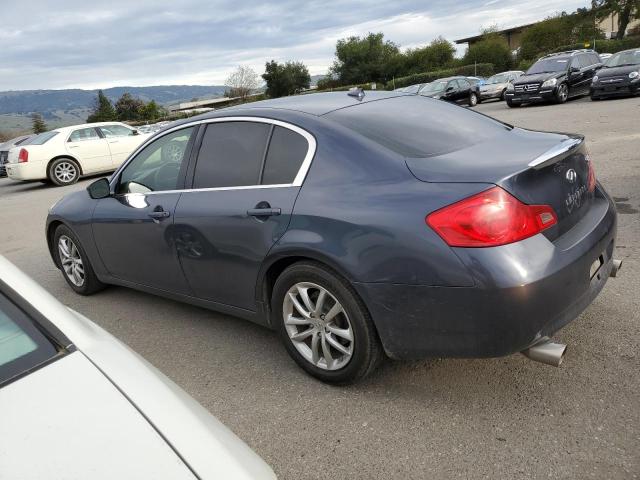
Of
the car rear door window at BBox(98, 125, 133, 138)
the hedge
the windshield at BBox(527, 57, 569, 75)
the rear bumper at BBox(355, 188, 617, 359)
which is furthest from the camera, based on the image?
the hedge

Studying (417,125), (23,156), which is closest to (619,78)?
(417,125)

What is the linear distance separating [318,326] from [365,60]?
83429mm

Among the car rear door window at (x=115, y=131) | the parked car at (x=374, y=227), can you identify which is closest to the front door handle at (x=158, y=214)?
the parked car at (x=374, y=227)

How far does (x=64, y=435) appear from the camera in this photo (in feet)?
4.48

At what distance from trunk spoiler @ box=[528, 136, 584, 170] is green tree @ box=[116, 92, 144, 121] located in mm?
68404

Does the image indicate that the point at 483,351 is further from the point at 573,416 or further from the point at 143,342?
the point at 143,342

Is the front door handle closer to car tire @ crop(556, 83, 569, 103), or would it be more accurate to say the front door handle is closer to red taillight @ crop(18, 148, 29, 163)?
red taillight @ crop(18, 148, 29, 163)

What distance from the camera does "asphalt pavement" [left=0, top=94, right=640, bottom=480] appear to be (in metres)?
2.38

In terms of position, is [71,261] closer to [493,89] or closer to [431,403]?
[431,403]

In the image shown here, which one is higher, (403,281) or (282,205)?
(282,205)

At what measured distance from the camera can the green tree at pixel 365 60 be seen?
7681cm

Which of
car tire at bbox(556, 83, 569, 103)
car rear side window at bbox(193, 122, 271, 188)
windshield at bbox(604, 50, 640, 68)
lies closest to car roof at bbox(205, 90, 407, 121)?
car rear side window at bbox(193, 122, 271, 188)

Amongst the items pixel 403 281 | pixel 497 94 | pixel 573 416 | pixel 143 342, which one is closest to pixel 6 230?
pixel 143 342

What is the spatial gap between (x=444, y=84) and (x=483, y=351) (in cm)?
2439
